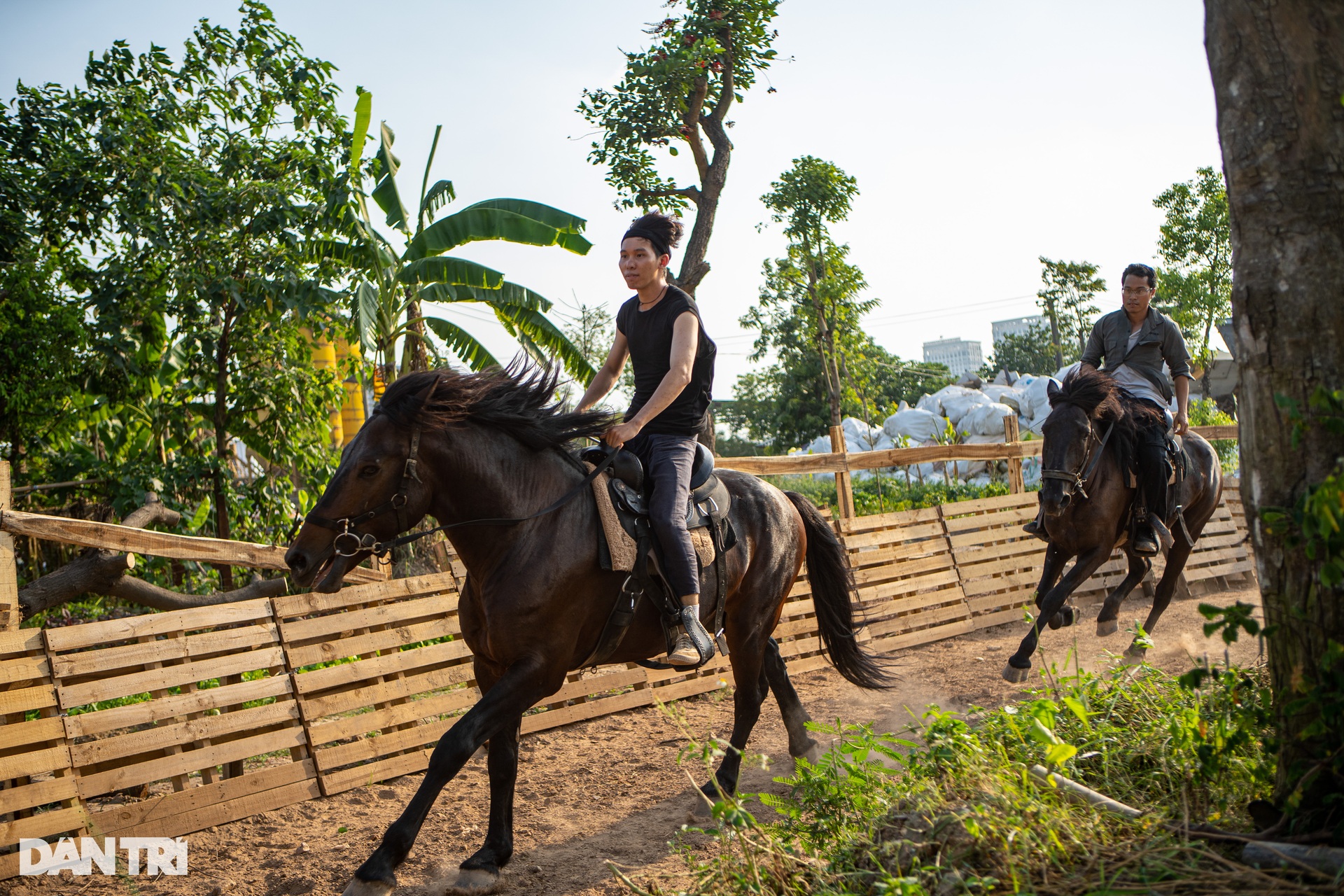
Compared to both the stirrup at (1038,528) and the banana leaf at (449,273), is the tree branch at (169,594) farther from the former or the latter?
the stirrup at (1038,528)

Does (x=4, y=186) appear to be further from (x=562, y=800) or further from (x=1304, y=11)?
(x=1304, y=11)

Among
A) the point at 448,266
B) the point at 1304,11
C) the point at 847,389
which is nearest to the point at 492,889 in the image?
the point at 1304,11

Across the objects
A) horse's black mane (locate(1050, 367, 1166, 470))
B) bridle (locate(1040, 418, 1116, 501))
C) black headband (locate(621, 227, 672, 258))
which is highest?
black headband (locate(621, 227, 672, 258))

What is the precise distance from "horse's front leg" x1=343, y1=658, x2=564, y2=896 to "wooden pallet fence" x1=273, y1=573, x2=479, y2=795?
175cm

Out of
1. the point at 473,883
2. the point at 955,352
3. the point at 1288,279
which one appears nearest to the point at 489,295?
the point at 473,883

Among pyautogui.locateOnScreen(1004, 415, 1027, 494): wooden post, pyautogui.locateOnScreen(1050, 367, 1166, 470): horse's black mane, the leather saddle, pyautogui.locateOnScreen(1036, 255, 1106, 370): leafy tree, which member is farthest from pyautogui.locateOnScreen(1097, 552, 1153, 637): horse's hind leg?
pyautogui.locateOnScreen(1036, 255, 1106, 370): leafy tree

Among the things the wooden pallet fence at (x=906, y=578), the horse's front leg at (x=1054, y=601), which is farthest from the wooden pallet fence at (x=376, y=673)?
the wooden pallet fence at (x=906, y=578)

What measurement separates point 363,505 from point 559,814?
2265mm

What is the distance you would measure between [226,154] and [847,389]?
25.7 meters

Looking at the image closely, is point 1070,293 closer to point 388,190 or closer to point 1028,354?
point 1028,354

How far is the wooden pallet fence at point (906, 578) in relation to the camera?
920cm

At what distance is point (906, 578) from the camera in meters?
9.69

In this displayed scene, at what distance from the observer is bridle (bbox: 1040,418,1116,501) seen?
702cm

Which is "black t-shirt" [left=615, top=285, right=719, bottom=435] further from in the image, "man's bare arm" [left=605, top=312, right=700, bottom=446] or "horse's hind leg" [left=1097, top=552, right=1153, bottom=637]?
"horse's hind leg" [left=1097, top=552, right=1153, bottom=637]
